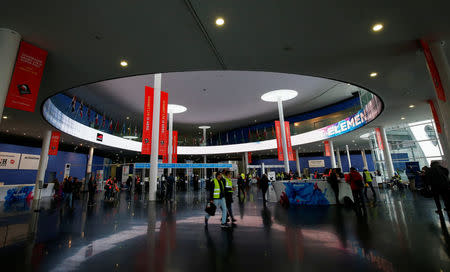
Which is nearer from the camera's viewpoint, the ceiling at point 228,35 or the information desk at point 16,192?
the ceiling at point 228,35

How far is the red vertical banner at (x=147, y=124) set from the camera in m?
12.6

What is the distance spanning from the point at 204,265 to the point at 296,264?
1.37 metres

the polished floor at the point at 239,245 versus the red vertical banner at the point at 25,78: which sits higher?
the red vertical banner at the point at 25,78

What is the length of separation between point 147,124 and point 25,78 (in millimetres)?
7095

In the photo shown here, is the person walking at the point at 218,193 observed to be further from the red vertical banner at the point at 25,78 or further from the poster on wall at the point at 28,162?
the poster on wall at the point at 28,162

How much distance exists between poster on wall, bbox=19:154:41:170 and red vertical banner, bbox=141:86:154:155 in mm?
13990

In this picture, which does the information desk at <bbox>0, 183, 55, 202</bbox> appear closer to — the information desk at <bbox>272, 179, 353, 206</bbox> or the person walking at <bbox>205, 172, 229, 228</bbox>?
the person walking at <bbox>205, 172, 229, 228</bbox>

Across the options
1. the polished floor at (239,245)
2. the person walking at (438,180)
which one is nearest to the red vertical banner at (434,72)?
the person walking at (438,180)

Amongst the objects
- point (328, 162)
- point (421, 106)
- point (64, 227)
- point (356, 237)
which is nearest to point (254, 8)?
point (356, 237)

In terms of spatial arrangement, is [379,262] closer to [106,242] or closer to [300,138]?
[106,242]

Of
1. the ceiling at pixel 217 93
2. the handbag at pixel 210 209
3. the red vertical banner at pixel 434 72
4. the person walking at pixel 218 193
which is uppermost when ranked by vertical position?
the ceiling at pixel 217 93

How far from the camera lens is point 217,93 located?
19062 mm

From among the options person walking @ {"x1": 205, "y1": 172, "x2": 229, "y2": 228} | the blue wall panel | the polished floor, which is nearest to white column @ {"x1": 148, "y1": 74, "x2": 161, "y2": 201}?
the polished floor

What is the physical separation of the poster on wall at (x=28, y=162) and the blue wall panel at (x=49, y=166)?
0.94 ft
